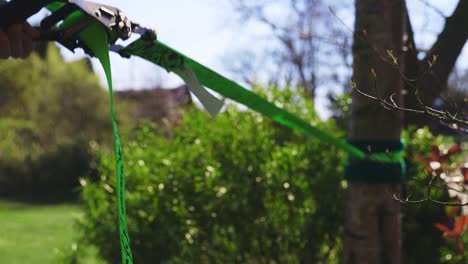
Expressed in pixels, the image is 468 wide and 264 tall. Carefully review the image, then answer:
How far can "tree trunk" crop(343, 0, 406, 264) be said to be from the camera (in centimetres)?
362

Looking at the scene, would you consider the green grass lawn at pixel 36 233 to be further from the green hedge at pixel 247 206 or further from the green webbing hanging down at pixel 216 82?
the green webbing hanging down at pixel 216 82

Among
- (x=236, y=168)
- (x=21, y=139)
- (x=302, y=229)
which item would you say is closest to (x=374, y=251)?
(x=302, y=229)

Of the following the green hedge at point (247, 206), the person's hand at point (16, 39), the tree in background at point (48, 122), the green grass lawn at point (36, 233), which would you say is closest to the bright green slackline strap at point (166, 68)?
the person's hand at point (16, 39)

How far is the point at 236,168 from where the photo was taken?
455 centimetres

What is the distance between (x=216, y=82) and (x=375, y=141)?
111 centimetres

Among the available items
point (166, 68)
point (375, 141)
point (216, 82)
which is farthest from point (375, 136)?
point (166, 68)

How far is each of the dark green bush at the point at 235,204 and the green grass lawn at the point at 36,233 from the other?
41.8 inches

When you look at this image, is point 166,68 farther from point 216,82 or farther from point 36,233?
point 36,233

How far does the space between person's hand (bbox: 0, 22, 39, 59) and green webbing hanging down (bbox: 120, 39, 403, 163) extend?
35 cm

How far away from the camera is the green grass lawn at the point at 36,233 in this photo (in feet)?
28.3

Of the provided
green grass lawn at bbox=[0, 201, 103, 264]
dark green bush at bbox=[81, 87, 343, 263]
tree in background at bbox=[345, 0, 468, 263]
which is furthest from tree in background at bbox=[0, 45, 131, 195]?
tree in background at bbox=[345, 0, 468, 263]

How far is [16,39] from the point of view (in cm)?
219

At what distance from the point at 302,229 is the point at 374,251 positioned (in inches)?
35.1

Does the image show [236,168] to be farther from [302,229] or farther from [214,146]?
[302,229]
